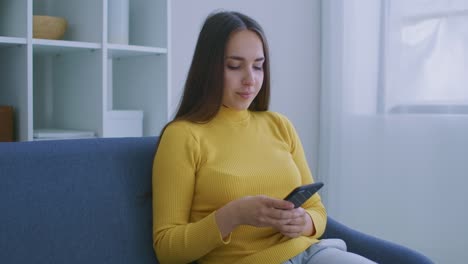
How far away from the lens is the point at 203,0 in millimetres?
2445

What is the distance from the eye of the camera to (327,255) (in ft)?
3.90

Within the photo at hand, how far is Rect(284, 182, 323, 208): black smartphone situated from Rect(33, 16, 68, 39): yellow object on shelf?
3.30 feet

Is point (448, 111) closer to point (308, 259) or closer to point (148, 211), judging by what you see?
point (308, 259)

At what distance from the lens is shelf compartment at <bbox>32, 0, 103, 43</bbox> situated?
1.69 metres

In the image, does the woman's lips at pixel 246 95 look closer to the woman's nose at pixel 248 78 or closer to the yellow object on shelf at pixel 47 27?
the woman's nose at pixel 248 78

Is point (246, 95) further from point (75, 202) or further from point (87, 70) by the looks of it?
point (87, 70)

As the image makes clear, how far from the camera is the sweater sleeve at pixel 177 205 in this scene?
1.11 meters

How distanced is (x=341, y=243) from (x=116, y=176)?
56 centimetres

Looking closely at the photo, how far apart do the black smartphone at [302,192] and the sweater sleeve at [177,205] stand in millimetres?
175

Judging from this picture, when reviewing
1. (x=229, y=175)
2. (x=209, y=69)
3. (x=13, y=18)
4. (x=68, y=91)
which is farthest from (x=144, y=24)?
(x=229, y=175)

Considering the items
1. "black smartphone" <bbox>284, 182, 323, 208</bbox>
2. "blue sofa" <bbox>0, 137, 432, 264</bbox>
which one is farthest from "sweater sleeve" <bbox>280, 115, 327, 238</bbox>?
"black smartphone" <bbox>284, 182, 323, 208</bbox>

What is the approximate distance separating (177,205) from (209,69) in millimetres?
348

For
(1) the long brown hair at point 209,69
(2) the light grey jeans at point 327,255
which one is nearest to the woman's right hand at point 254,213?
(2) the light grey jeans at point 327,255

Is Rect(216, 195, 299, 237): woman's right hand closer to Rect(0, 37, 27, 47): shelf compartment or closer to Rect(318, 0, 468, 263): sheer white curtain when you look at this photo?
Rect(0, 37, 27, 47): shelf compartment
